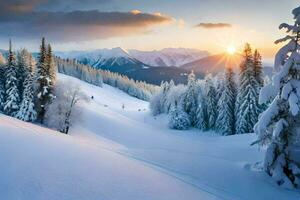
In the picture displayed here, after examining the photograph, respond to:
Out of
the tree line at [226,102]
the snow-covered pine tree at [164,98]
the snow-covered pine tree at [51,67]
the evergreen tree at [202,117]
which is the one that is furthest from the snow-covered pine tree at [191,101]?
the snow-covered pine tree at [51,67]

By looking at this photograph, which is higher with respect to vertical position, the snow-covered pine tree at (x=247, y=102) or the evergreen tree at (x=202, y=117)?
the snow-covered pine tree at (x=247, y=102)

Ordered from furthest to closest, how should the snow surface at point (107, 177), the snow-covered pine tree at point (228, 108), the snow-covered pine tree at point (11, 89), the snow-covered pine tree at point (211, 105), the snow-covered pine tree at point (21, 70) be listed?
1. the snow-covered pine tree at point (211, 105)
2. the snow-covered pine tree at point (228, 108)
3. the snow-covered pine tree at point (21, 70)
4. the snow-covered pine tree at point (11, 89)
5. the snow surface at point (107, 177)

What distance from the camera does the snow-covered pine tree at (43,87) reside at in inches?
2153

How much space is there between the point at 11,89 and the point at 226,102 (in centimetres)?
3853

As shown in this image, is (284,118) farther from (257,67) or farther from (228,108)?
(228,108)

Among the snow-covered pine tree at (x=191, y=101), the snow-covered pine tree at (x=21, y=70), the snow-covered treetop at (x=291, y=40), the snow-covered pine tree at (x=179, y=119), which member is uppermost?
the snow-covered treetop at (x=291, y=40)

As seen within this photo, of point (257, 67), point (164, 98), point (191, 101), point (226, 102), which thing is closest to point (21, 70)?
point (226, 102)

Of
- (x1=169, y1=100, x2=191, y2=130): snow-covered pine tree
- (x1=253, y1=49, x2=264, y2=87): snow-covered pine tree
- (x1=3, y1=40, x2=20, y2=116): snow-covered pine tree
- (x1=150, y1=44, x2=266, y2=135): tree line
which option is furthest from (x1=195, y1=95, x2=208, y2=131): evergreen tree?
(x1=3, y1=40, x2=20, y2=116): snow-covered pine tree

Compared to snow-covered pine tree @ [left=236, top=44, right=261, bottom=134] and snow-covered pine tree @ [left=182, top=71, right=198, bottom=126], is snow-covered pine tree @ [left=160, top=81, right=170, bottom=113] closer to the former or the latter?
snow-covered pine tree @ [left=182, top=71, right=198, bottom=126]

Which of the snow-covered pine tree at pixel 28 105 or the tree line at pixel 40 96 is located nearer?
the snow-covered pine tree at pixel 28 105

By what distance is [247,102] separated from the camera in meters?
54.9

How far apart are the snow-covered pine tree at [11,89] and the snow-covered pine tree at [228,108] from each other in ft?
120

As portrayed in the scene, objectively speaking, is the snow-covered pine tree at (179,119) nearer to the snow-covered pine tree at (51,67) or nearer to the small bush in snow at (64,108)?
the small bush in snow at (64,108)

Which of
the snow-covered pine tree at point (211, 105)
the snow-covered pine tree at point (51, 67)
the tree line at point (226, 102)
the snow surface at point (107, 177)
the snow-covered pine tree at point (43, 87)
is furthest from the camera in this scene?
the snow-covered pine tree at point (211, 105)
